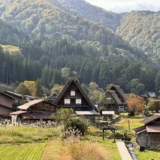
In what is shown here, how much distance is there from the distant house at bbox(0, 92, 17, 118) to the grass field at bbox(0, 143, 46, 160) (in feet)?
81.2

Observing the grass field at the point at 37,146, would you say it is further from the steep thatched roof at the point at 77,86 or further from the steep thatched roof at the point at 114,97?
the steep thatched roof at the point at 114,97

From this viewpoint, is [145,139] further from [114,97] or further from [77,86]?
[114,97]

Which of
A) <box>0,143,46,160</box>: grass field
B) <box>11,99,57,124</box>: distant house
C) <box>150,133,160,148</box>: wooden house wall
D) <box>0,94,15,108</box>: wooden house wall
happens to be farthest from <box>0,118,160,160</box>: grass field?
<box>0,94,15,108</box>: wooden house wall

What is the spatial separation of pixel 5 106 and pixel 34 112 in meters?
9.45

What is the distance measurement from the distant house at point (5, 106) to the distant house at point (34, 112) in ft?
24.2

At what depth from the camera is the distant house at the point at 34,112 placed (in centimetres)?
4259

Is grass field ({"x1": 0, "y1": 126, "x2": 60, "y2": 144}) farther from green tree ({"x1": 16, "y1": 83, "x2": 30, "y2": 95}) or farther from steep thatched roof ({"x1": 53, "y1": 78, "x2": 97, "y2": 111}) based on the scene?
green tree ({"x1": 16, "y1": 83, "x2": 30, "y2": 95})

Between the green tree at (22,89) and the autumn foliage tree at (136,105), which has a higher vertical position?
the green tree at (22,89)

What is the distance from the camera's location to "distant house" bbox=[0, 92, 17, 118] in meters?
51.5

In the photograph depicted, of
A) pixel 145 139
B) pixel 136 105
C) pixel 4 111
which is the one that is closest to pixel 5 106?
pixel 4 111

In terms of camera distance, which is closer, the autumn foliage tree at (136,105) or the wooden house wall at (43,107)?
the wooden house wall at (43,107)

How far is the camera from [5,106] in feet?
171

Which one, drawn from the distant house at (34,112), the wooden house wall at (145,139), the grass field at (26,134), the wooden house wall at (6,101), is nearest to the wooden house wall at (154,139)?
the wooden house wall at (145,139)

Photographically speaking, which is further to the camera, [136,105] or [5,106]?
[136,105]
